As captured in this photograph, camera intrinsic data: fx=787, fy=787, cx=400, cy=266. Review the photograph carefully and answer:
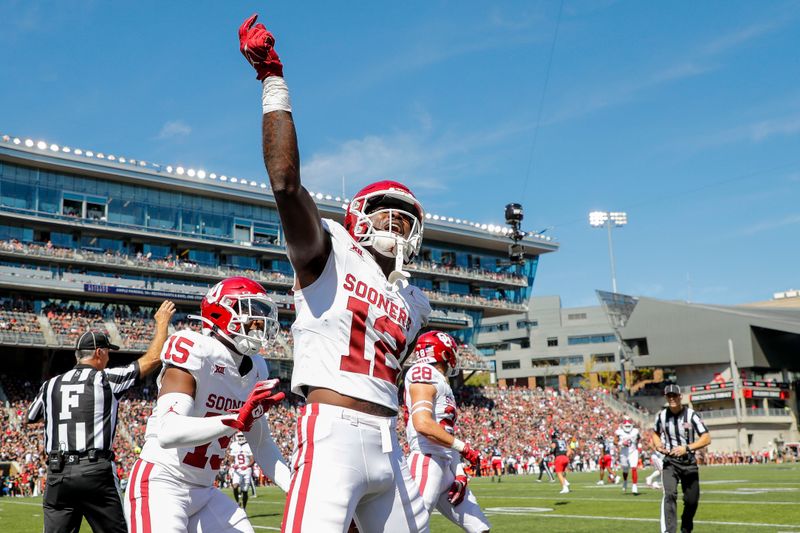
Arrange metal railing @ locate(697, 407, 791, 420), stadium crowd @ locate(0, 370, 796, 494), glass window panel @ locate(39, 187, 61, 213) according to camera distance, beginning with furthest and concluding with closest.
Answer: metal railing @ locate(697, 407, 791, 420) → glass window panel @ locate(39, 187, 61, 213) → stadium crowd @ locate(0, 370, 796, 494)

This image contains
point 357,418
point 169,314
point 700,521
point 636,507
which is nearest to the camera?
point 357,418

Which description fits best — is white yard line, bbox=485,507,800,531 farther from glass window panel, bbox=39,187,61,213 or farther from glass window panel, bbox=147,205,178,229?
glass window panel, bbox=147,205,178,229

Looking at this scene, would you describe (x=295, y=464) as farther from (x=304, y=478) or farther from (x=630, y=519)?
(x=630, y=519)

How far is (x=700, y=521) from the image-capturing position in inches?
457

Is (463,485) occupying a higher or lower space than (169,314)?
lower

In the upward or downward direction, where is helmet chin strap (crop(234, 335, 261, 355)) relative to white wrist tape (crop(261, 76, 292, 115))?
downward

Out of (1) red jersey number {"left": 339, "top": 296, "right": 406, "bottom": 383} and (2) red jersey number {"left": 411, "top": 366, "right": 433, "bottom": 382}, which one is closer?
(1) red jersey number {"left": 339, "top": 296, "right": 406, "bottom": 383}

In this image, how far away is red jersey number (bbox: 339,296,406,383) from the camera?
143 inches

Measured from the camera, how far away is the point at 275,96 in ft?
11.0

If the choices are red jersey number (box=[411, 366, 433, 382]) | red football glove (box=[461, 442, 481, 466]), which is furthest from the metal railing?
red football glove (box=[461, 442, 481, 466])

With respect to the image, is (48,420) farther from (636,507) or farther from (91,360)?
(636,507)

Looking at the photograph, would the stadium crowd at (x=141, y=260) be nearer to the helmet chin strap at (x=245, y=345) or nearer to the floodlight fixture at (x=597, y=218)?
the floodlight fixture at (x=597, y=218)

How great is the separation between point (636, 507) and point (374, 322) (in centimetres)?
1260

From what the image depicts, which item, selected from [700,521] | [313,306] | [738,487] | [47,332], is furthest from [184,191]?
[313,306]
